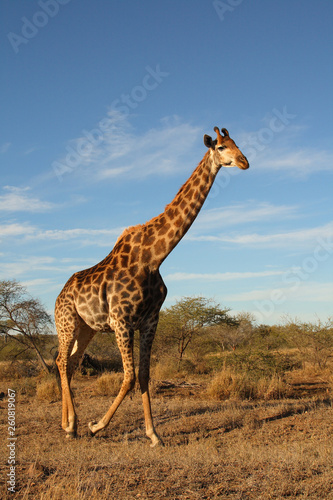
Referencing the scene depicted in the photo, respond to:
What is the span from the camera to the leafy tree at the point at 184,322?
2003 centimetres

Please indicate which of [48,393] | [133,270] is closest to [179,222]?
[133,270]

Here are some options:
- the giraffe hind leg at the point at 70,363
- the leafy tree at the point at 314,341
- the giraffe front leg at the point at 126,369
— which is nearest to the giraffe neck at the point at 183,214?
the giraffe front leg at the point at 126,369

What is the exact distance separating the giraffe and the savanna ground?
2.38 ft

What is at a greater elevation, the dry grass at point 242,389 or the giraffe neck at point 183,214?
the giraffe neck at point 183,214

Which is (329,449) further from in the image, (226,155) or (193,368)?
(193,368)

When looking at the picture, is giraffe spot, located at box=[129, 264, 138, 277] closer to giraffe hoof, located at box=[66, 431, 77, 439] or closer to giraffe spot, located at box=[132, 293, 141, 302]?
giraffe spot, located at box=[132, 293, 141, 302]

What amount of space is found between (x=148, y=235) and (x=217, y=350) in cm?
1838

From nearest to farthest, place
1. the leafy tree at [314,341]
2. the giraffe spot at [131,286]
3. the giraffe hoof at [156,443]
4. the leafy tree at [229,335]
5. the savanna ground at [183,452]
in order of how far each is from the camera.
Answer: the savanna ground at [183,452] < the giraffe hoof at [156,443] < the giraffe spot at [131,286] < the leafy tree at [314,341] < the leafy tree at [229,335]

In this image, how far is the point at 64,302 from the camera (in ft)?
25.7

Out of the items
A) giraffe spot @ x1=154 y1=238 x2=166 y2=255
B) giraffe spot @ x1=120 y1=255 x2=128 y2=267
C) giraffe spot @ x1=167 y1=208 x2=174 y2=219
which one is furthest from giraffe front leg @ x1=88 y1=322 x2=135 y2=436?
giraffe spot @ x1=167 y1=208 x2=174 y2=219

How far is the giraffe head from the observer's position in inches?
257

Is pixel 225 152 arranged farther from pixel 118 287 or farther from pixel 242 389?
pixel 242 389

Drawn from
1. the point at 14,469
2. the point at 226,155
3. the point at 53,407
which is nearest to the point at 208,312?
the point at 53,407

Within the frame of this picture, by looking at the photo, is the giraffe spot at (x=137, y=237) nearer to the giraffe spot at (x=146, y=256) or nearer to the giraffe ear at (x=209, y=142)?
the giraffe spot at (x=146, y=256)
